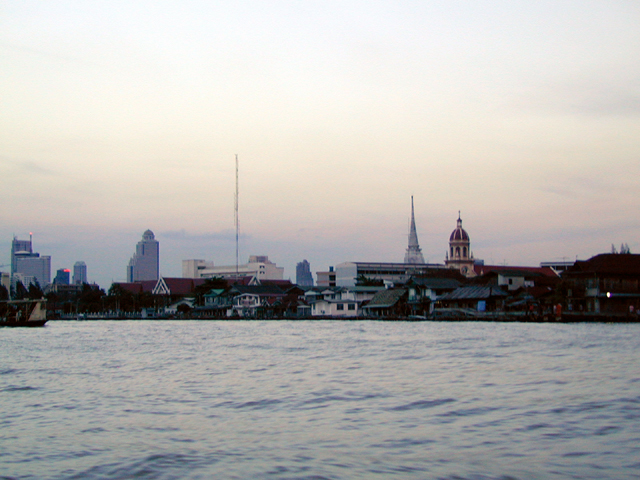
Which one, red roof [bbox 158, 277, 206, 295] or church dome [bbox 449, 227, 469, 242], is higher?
church dome [bbox 449, 227, 469, 242]

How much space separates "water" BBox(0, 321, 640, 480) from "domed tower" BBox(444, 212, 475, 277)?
472 feet

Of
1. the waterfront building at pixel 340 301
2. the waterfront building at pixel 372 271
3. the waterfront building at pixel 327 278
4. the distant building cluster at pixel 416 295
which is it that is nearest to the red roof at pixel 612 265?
the distant building cluster at pixel 416 295

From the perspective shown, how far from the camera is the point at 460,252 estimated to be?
170m

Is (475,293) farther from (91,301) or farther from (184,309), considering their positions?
(91,301)

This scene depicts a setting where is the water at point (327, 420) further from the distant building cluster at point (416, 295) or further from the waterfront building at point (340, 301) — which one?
the waterfront building at point (340, 301)

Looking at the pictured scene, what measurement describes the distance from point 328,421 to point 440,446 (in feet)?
9.37

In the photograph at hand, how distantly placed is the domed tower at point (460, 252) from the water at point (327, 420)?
472 feet

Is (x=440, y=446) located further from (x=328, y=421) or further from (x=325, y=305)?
(x=325, y=305)

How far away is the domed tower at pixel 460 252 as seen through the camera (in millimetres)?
167750

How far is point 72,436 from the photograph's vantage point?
1198cm

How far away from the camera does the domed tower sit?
550 feet

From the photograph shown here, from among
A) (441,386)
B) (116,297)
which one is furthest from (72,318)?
(441,386)

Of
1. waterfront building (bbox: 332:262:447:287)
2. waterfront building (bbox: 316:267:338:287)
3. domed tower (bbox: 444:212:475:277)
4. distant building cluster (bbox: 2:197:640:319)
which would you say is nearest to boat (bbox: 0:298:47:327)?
distant building cluster (bbox: 2:197:640:319)

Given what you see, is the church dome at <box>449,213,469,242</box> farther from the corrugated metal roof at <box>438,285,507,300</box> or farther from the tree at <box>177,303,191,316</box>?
the corrugated metal roof at <box>438,285,507,300</box>
